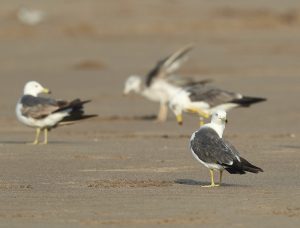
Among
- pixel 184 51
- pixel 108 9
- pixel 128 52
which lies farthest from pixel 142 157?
pixel 108 9

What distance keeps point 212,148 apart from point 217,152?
0.09 m

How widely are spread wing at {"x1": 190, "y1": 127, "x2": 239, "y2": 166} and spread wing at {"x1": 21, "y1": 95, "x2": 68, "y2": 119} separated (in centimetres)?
464

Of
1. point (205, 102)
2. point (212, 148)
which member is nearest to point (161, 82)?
point (205, 102)

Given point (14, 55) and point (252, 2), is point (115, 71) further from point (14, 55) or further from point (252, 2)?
point (252, 2)

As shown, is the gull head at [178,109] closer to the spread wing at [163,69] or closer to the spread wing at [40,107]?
the spread wing at [163,69]

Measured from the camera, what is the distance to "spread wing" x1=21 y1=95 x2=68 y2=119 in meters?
14.0

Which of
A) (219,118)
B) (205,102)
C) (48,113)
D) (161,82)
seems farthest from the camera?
(161,82)

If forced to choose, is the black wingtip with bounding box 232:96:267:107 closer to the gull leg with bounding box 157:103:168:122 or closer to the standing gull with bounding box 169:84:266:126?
the standing gull with bounding box 169:84:266:126

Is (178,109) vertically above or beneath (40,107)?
above

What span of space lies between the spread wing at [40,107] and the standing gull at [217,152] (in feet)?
14.9

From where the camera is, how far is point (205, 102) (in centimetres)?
1670

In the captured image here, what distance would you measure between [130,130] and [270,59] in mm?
11698

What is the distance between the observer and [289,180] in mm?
9938

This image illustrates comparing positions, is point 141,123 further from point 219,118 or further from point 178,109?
point 219,118
